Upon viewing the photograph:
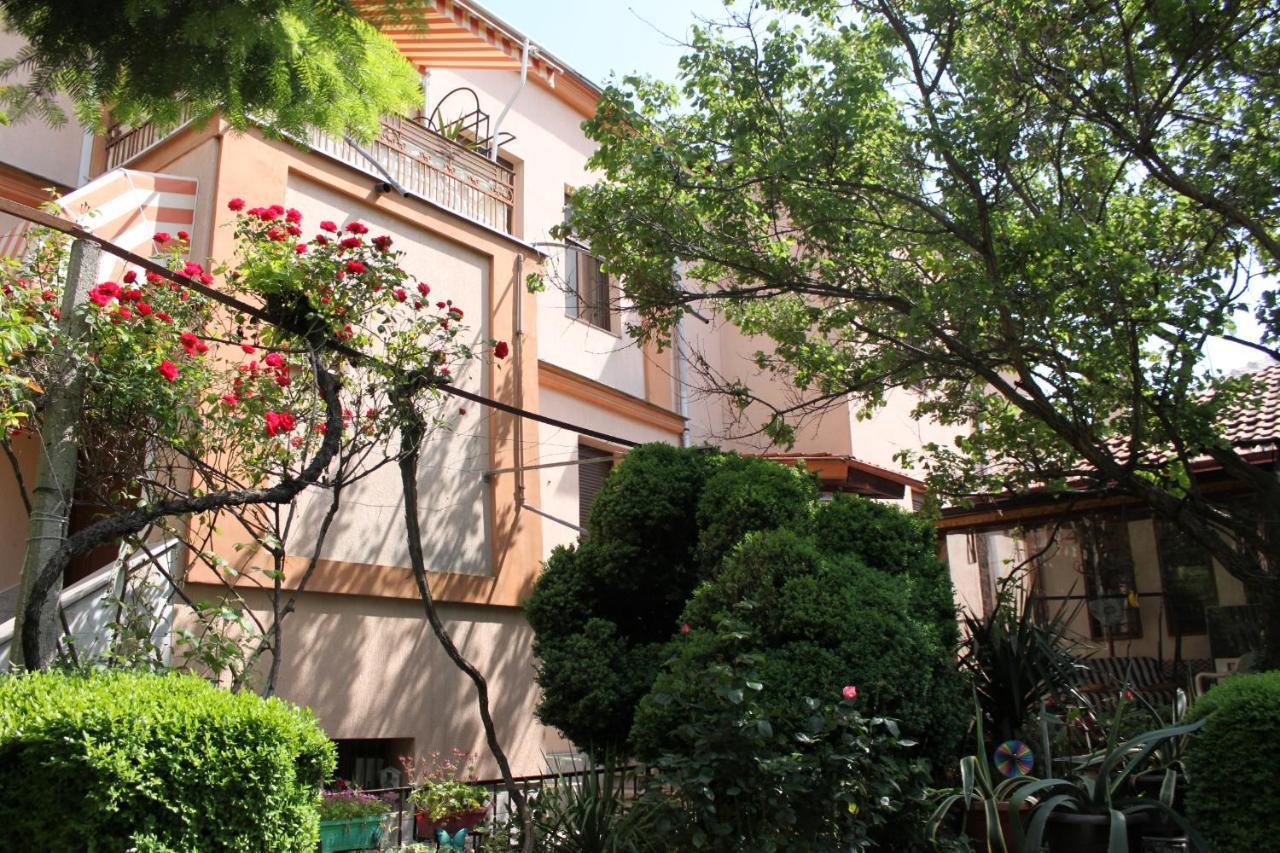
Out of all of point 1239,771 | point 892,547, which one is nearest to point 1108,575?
point 892,547

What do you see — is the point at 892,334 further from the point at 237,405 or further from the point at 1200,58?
the point at 237,405

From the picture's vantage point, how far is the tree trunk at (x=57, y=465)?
5000 millimetres

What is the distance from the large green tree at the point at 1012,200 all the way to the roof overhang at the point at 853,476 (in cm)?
368

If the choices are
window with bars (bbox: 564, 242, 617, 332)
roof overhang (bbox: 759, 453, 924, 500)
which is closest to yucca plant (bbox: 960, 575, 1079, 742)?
roof overhang (bbox: 759, 453, 924, 500)

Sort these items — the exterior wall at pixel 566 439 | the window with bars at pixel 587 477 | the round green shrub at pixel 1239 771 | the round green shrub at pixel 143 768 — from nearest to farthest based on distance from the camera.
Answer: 1. the round green shrub at pixel 143 768
2. the round green shrub at pixel 1239 771
3. the exterior wall at pixel 566 439
4. the window with bars at pixel 587 477

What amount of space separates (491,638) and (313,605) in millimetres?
2206

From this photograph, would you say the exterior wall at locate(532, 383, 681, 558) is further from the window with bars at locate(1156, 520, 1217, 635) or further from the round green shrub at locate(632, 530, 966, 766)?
the window with bars at locate(1156, 520, 1217, 635)

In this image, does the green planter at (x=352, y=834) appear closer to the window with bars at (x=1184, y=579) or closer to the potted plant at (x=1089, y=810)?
the potted plant at (x=1089, y=810)

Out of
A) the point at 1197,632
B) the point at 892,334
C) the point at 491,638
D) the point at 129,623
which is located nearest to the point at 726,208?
the point at 892,334

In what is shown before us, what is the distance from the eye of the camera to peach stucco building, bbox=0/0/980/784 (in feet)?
30.9

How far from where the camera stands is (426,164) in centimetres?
1130

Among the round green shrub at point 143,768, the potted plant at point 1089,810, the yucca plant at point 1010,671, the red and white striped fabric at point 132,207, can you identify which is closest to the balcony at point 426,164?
the red and white striped fabric at point 132,207

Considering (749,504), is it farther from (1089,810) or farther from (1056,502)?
(1056,502)

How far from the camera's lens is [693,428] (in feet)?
50.7
